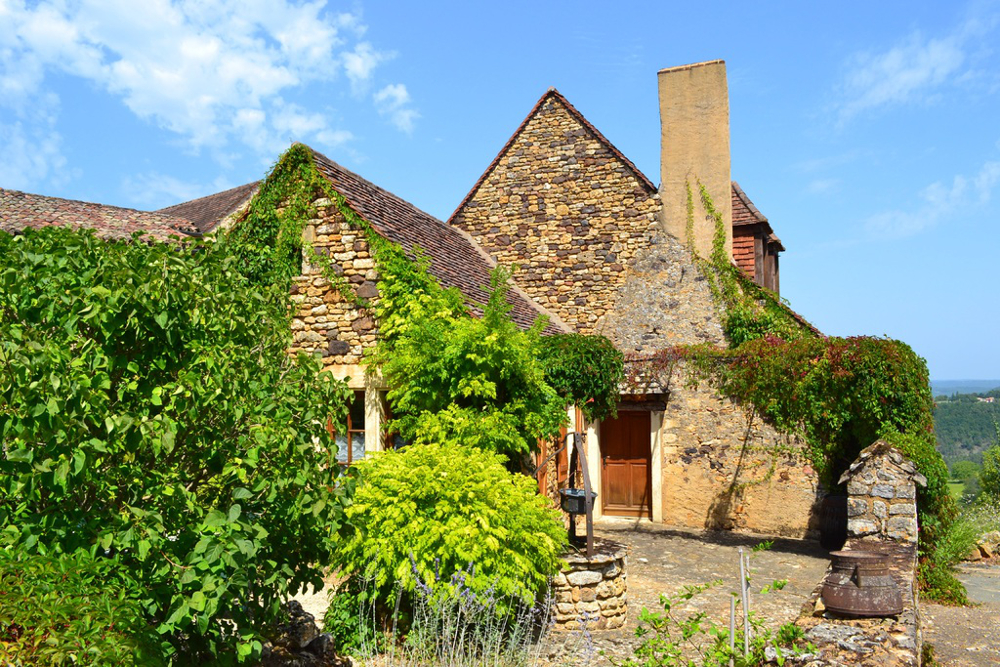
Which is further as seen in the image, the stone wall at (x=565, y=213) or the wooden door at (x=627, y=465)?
the stone wall at (x=565, y=213)

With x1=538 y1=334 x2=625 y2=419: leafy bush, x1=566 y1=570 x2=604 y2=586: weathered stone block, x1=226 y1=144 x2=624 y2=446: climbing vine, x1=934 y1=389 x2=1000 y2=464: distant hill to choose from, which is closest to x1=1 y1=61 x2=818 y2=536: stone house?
x1=226 y1=144 x2=624 y2=446: climbing vine

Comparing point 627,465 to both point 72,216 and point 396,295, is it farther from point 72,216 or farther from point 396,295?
point 72,216

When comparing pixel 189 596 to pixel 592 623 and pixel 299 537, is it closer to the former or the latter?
pixel 299 537

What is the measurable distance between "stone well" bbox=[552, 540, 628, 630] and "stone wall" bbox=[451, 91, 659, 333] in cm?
762

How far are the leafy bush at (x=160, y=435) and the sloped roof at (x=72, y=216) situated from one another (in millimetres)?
11306

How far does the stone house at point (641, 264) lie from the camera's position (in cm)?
1236

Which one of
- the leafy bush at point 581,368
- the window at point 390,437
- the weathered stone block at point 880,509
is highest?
the leafy bush at point 581,368

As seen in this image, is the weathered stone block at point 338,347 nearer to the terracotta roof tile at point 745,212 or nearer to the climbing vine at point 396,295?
the climbing vine at point 396,295

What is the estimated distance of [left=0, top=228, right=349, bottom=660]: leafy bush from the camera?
351 centimetres

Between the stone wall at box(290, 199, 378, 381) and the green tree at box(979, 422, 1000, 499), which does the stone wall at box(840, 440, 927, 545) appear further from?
the green tree at box(979, 422, 1000, 499)

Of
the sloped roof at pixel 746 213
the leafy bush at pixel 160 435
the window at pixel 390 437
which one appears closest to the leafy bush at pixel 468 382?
Result: the window at pixel 390 437

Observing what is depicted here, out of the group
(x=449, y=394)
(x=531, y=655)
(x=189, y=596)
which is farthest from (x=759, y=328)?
(x=189, y=596)

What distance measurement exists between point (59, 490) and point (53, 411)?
1.79 ft

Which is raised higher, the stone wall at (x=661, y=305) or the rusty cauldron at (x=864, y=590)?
the stone wall at (x=661, y=305)
